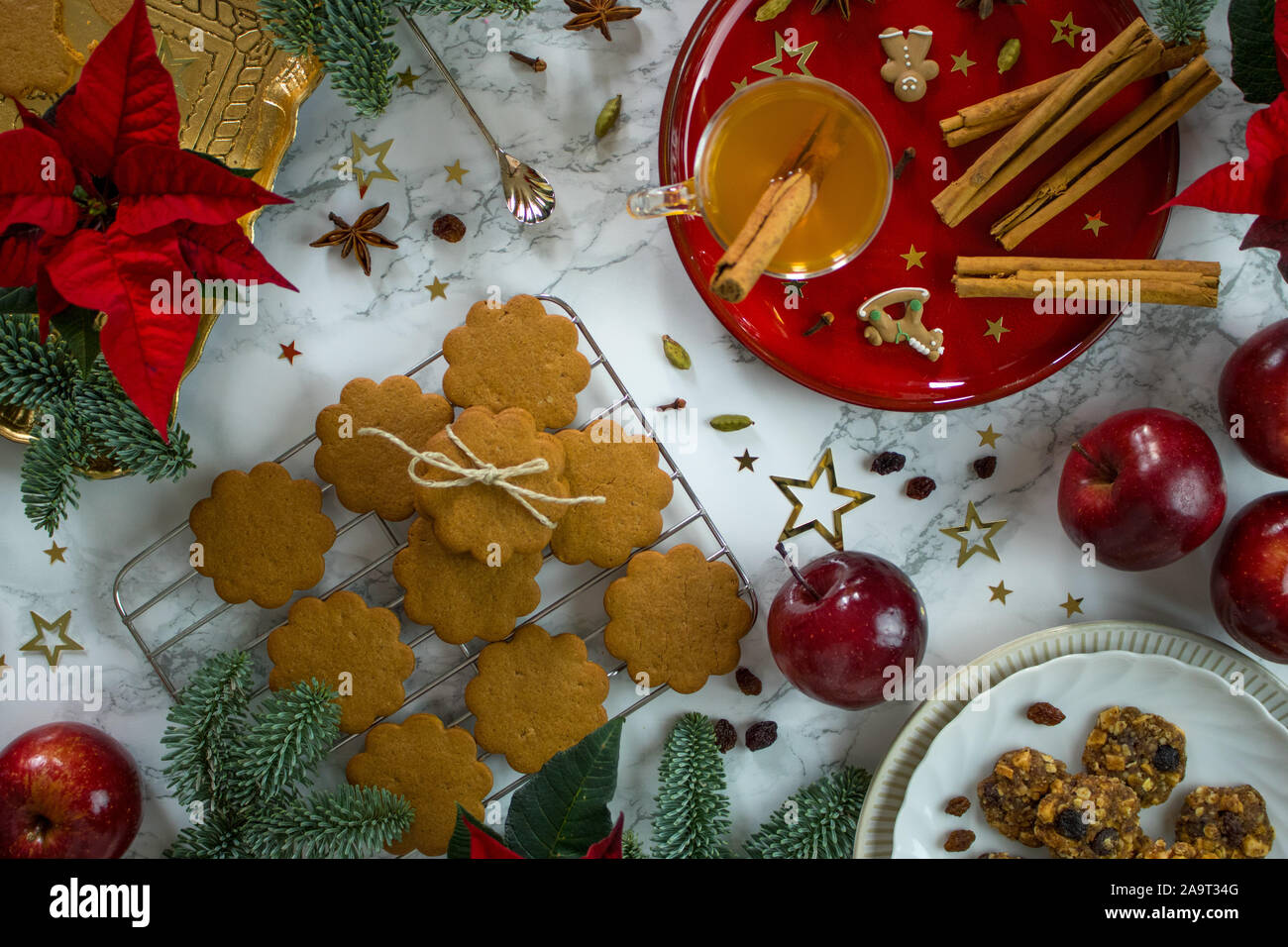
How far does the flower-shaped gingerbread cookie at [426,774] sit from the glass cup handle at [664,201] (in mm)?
777

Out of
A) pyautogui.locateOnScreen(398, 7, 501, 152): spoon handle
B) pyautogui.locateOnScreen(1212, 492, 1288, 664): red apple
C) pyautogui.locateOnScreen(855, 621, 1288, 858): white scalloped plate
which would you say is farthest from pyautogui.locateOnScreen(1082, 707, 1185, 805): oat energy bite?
pyautogui.locateOnScreen(398, 7, 501, 152): spoon handle

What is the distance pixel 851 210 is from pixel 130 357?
937mm

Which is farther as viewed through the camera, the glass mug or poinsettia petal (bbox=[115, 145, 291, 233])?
the glass mug

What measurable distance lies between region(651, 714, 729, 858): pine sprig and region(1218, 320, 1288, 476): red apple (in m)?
0.87

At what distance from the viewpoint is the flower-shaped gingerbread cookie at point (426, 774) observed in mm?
1312

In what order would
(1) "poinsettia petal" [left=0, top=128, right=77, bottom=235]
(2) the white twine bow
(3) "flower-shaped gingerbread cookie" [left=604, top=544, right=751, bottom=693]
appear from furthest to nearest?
(3) "flower-shaped gingerbread cookie" [left=604, top=544, right=751, bottom=693] < (2) the white twine bow < (1) "poinsettia petal" [left=0, top=128, right=77, bottom=235]

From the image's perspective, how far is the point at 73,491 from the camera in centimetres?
132

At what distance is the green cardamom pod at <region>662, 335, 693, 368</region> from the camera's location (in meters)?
1.36

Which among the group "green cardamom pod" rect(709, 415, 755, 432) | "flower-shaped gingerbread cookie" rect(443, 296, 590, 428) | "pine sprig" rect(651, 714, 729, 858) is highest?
"flower-shaped gingerbread cookie" rect(443, 296, 590, 428)

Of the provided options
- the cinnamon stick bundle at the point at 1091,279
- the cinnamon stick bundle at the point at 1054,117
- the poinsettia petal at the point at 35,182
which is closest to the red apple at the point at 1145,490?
the cinnamon stick bundle at the point at 1091,279

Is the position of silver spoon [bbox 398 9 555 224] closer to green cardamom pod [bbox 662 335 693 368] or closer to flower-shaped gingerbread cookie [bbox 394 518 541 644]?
green cardamom pod [bbox 662 335 693 368]

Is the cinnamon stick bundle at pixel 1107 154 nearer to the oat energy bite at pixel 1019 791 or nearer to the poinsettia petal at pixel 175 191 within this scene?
the oat energy bite at pixel 1019 791

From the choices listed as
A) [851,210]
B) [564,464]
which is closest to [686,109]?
[851,210]

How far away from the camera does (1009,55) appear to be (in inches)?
51.6
